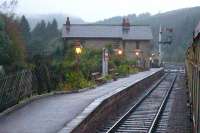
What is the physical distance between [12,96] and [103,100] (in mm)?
3764

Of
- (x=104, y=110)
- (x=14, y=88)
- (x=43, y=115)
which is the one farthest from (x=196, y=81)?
(x=14, y=88)

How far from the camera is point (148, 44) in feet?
291

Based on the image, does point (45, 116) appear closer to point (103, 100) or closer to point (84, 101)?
point (103, 100)

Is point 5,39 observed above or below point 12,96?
above

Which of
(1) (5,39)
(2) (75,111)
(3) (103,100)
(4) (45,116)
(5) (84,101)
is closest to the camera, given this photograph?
(4) (45,116)

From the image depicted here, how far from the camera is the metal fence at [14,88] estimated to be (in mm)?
18203

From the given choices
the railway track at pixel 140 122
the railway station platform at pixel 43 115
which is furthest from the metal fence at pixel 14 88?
the railway track at pixel 140 122

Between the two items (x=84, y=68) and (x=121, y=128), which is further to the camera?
(x=84, y=68)

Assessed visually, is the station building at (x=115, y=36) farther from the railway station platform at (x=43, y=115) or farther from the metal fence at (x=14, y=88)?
the metal fence at (x=14, y=88)

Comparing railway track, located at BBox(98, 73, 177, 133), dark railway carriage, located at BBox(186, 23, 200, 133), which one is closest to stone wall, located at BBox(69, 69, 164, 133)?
railway track, located at BBox(98, 73, 177, 133)

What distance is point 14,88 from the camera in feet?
65.0

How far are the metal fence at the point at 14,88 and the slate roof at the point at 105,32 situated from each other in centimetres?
6313

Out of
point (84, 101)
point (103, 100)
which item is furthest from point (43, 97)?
point (103, 100)

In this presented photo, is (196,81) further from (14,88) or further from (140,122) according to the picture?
(14,88)
